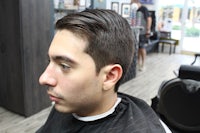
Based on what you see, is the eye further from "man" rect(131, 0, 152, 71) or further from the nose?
"man" rect(131, 0, 152, 71)

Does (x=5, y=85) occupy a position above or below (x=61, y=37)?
below

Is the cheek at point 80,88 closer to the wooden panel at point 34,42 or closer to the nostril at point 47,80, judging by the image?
the nostril at point 47,80

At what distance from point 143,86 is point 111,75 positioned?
3.48 meters

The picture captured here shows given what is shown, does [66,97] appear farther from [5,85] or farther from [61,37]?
[5,85]

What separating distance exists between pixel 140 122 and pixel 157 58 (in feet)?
19.3

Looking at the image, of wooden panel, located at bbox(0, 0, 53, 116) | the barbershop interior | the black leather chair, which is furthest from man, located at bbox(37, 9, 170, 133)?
wooden panel, located at bbox(0, 0, 53, 116)

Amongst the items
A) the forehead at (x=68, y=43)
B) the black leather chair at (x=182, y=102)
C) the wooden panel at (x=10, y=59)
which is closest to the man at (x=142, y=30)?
the wooden panel at (x=10, y=59)

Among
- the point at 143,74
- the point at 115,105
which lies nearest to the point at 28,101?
the point at 115,105

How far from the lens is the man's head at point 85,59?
0.68 metres

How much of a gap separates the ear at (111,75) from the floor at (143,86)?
2.10 m

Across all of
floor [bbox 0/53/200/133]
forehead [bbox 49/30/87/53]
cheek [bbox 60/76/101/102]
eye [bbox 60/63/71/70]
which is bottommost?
floor [bbox 0/53/200/133]

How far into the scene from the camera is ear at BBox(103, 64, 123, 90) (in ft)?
2.39

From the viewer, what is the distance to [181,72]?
1.72 metres

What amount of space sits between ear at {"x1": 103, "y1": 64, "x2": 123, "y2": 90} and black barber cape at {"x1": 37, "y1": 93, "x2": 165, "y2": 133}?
136mm
